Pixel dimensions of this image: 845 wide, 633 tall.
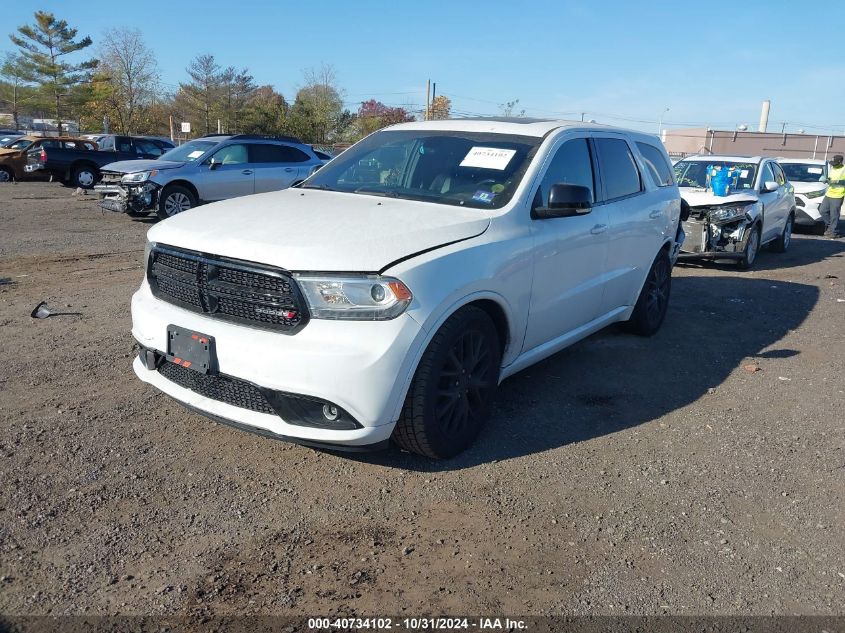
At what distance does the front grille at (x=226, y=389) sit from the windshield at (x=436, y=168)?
1657mm

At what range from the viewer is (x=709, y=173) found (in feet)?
35.4

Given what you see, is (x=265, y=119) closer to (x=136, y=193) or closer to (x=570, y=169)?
(x=136, y=193)

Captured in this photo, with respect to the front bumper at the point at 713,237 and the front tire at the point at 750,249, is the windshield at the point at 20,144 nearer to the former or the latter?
the front bumper at the point at 713,237

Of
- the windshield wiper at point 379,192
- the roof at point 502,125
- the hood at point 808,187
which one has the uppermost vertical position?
the roof at point 502,125

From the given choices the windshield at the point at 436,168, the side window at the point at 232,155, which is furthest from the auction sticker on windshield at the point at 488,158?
the side window at the point at 232,155

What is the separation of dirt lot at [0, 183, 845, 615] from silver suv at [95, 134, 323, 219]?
780 cm

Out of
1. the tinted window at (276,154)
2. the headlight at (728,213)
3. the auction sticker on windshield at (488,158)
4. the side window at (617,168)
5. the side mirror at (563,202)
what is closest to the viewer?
the side mirror at (563,202)

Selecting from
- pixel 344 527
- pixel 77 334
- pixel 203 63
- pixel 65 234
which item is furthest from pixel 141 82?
pixel 344 527

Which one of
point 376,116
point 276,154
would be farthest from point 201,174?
point 376,116

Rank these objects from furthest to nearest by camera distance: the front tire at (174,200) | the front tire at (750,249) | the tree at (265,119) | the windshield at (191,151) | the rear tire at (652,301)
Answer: the tree at (265,119), the windshield at (191,151), the front tire at (174,200), the front tire at (750,249), the rear tire at (652,301)

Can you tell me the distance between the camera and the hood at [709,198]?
9.74 m

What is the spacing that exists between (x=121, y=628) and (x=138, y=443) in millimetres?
1519

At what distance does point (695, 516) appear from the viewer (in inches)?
133

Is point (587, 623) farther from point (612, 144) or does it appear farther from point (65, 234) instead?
point (65, 234)
